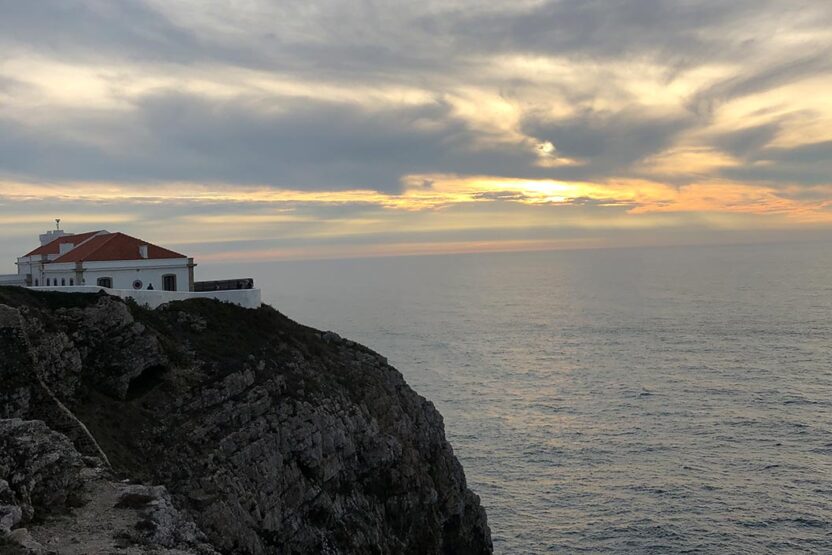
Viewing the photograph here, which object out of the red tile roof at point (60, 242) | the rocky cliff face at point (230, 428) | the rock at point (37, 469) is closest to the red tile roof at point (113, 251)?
the red tile roof at point (60, 242)

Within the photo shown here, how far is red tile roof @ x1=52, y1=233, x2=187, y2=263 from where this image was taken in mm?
53656

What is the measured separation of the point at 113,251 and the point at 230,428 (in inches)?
1034

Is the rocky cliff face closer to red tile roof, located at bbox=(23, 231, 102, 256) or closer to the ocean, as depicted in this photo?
the ocean

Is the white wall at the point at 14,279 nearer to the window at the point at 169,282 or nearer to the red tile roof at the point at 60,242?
the red tile roof at the point at 60,242

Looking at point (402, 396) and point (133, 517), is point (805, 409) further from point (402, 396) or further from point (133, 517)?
point (133, 517)

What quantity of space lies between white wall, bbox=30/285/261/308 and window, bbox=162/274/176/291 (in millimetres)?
8662

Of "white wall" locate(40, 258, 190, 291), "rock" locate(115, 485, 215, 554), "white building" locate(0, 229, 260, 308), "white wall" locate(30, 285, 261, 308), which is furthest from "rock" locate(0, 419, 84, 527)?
"white wall" locate(40, 258, 190, 291)

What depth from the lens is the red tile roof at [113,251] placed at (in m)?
53.7

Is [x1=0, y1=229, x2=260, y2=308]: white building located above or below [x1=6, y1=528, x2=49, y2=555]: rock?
above

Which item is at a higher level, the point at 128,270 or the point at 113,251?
the point at 113,251

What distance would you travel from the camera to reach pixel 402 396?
156 feet

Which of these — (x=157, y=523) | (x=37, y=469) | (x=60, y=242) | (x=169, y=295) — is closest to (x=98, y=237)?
(x=60, y=242)

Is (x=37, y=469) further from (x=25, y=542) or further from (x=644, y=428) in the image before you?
(x=644, y=428)

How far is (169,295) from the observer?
4525cm
